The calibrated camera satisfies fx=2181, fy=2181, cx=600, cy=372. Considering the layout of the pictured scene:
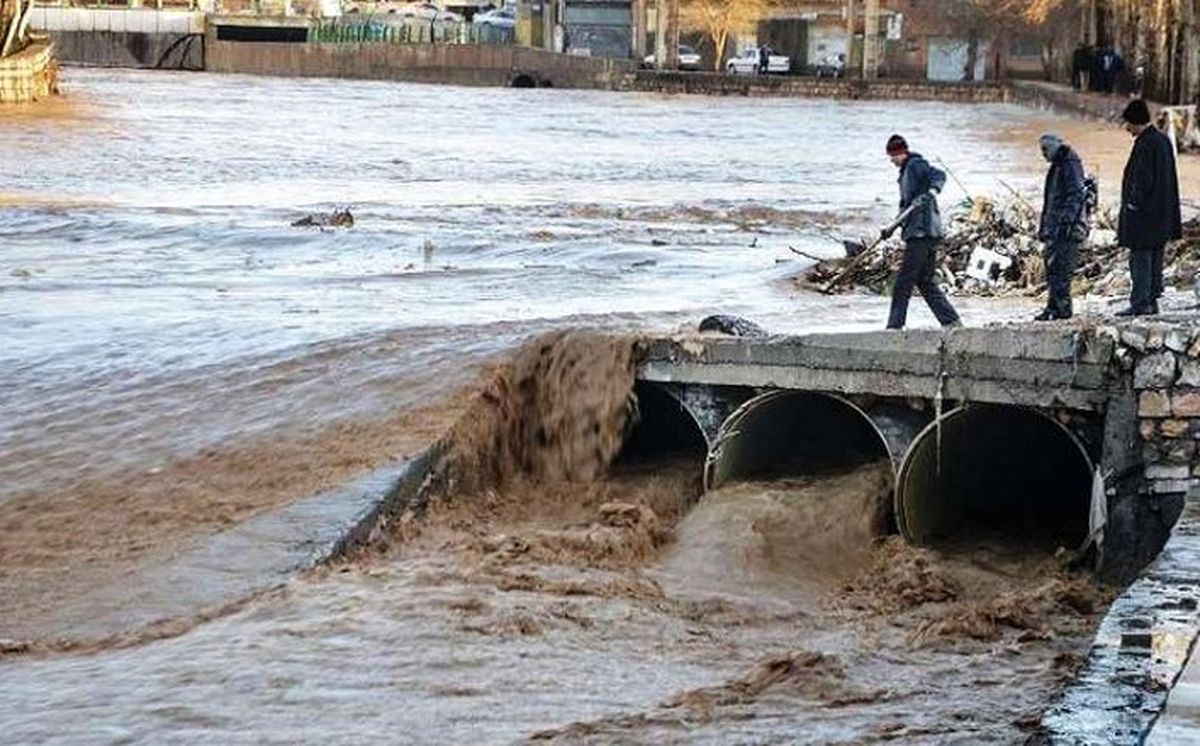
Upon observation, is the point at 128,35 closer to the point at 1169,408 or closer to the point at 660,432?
the point at 660,432

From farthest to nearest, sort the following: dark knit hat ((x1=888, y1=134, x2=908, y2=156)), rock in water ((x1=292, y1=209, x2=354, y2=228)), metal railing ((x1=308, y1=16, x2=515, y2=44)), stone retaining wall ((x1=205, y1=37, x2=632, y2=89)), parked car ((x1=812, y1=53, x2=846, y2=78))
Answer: metal railing ((x1=308, y1=16, x2=515, y2=44))
parked car ((x1=812, y1=53, x2=846, y2=78))
stone retaining wall ((x1=205, y1=37, x2=632, y2=89))
rock in water ((x1=292, y1=209, x2=354, y2=228))
dark knit hat ((x1=888, y1=134, x2=908, y2=156))

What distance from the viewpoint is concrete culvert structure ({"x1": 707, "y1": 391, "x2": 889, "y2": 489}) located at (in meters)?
14.7

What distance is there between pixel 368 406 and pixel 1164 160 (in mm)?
5565

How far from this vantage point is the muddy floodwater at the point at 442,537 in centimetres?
966

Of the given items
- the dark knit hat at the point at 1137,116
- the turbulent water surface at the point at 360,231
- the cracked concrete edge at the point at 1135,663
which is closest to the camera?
the cracked concrete edge at the point at 1135,663

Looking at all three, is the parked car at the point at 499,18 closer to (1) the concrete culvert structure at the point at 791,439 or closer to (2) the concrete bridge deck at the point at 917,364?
(1) the concrete culvert structure at the point at 791,439

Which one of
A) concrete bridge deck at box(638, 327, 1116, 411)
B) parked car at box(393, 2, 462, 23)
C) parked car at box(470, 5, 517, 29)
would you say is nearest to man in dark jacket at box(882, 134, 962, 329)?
concrete bridge deck at box(638, 327, 1116, 411)

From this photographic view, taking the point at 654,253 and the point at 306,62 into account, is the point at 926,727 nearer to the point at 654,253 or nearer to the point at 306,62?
the point at 654,253

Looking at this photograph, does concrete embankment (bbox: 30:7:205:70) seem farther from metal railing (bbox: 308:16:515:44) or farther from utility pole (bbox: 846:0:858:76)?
utility pole (bbox: 846:0:858:76)

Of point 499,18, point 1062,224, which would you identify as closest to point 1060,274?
point 1062,224

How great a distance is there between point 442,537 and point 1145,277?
16.1 feet

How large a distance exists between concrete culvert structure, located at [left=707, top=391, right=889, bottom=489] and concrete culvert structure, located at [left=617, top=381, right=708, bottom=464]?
10.5 inches

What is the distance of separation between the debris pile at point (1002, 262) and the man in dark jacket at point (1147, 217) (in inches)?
97.1

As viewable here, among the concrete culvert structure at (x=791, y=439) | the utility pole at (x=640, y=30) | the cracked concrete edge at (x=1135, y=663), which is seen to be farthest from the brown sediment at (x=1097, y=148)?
the utility pole at (x=640, y=30)
